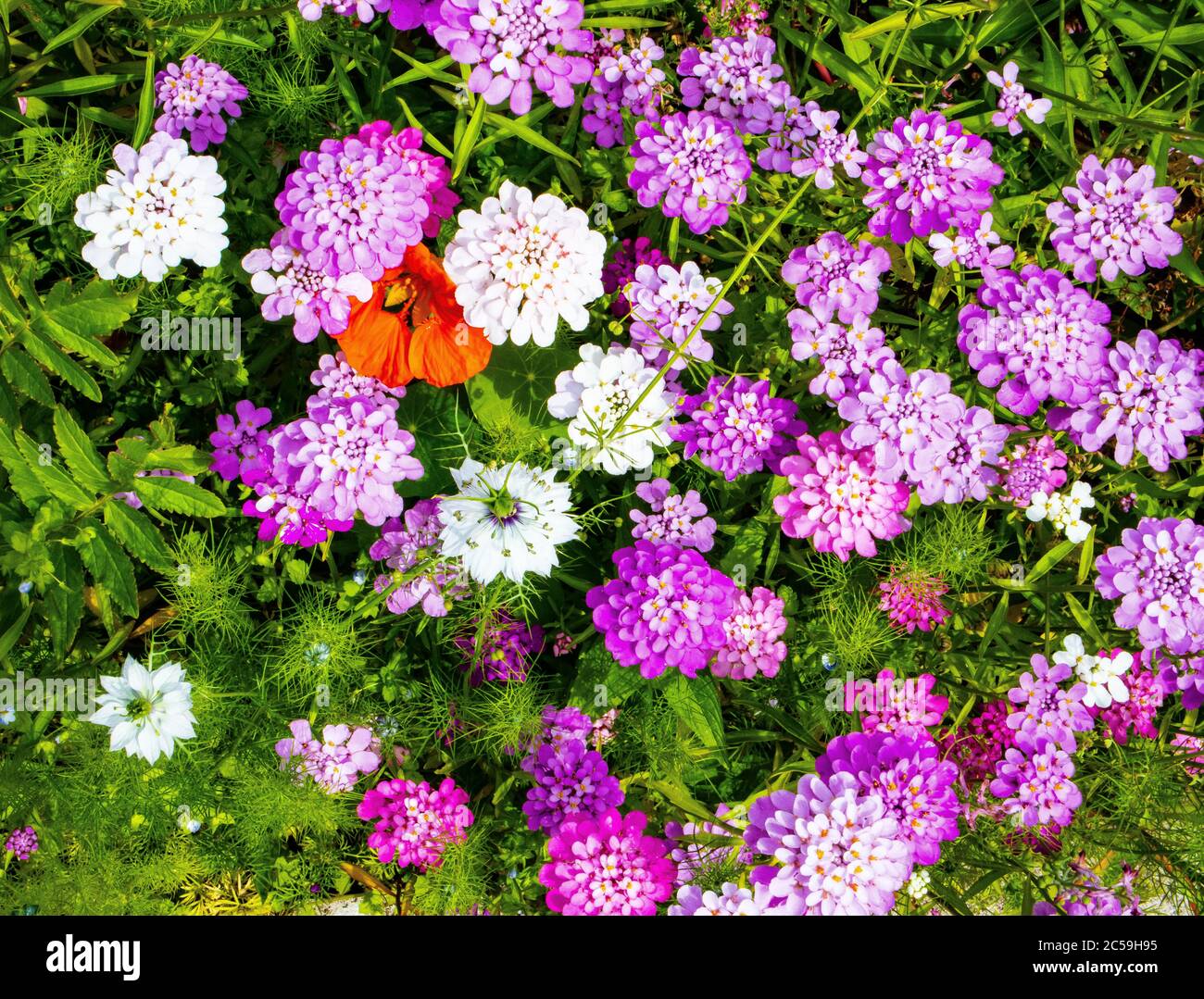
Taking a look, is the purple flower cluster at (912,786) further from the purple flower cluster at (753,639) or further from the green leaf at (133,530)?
the green leaf at (133,530)

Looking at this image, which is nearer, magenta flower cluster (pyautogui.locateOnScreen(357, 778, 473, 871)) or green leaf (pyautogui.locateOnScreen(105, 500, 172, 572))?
green leaf (pyautogui.locateOnScreen(105, 500, 172, 572))

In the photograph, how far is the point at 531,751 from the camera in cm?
248

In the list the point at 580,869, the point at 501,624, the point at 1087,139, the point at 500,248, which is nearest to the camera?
the point at 500,248

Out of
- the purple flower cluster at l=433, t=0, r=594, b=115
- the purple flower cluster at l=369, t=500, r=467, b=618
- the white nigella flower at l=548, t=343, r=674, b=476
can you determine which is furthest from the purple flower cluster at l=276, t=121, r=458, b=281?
the purple flower cluster at l=369, t=500, r=467, b=618

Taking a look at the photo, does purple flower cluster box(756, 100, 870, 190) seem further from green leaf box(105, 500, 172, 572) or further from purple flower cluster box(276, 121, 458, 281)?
green leaf box(105, 500, 172, 572)

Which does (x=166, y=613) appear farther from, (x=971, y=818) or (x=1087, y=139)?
(x=1087, y=139)

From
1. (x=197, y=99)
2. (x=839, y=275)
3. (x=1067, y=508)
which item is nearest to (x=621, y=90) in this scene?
(x=839, y=275)

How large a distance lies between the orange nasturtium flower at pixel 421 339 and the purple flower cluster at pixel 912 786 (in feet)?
4.28

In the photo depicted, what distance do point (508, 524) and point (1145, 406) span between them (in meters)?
1.62

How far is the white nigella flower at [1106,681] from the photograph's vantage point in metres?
2.33

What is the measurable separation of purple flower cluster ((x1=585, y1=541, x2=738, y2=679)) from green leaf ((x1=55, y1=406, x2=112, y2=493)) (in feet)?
3.98

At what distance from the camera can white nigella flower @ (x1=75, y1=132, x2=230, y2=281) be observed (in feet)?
6.96

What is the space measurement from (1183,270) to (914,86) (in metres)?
0.94
